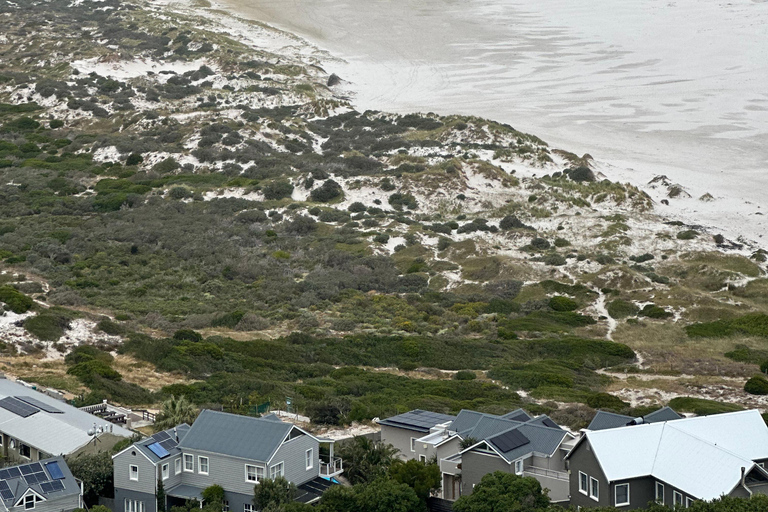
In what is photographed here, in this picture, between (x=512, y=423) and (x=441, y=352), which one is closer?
(x=512, y=423)

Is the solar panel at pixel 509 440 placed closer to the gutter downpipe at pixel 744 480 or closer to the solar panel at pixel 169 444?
the gutter downpipe at pixel 744 480

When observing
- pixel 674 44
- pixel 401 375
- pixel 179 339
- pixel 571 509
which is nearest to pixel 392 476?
pixel 571 509

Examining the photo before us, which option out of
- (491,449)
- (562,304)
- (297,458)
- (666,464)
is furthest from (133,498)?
(562,304)

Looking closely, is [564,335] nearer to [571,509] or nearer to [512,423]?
[512,423]

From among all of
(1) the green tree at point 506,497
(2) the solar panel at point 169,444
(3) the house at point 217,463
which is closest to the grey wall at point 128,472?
(3) the house at point 217,463

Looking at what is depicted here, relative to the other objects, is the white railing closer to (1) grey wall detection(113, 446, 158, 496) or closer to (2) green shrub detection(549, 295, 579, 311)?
(1) grey wall detection(113, 446, 158, 496)
